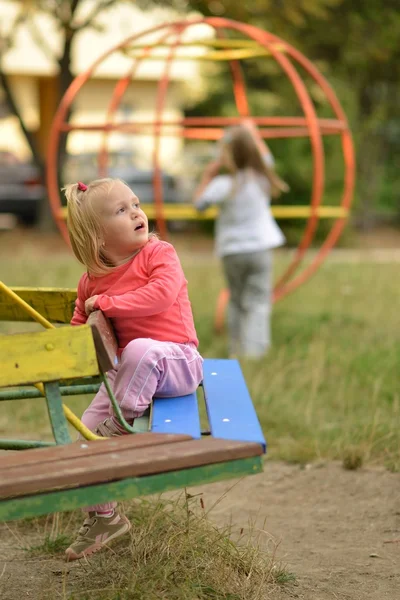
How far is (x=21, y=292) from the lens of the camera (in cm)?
342

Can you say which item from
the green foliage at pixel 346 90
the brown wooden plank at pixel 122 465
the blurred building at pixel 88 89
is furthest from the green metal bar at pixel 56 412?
the blurred building at pixel 88 89

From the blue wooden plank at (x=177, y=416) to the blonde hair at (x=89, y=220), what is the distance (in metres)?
0.42

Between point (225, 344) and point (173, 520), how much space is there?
3.97 m

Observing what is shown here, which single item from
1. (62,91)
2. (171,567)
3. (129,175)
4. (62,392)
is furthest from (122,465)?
(129,175)

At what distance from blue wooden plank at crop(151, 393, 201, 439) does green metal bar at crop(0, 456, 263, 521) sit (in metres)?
0.17

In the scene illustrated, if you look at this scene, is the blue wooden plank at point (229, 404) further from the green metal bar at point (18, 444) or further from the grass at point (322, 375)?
the grass at point (322, 375)

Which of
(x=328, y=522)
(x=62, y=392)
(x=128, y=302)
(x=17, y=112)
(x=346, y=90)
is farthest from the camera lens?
(x=346, y=90)

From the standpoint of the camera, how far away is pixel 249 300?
6922 mm

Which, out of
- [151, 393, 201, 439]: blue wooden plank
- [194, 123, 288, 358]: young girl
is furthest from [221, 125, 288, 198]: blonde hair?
[151, 393, 201, 439]: blue wooden plank

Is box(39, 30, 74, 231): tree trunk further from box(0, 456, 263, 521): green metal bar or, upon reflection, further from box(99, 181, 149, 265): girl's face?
box(0, 456, 263, 521): green metal bar

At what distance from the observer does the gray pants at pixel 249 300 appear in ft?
21.9

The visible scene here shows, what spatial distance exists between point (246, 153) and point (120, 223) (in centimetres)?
391

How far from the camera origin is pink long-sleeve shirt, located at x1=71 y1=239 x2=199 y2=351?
2.88m

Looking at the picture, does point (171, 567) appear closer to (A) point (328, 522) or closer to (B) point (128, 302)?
(B) point (128, 302)
